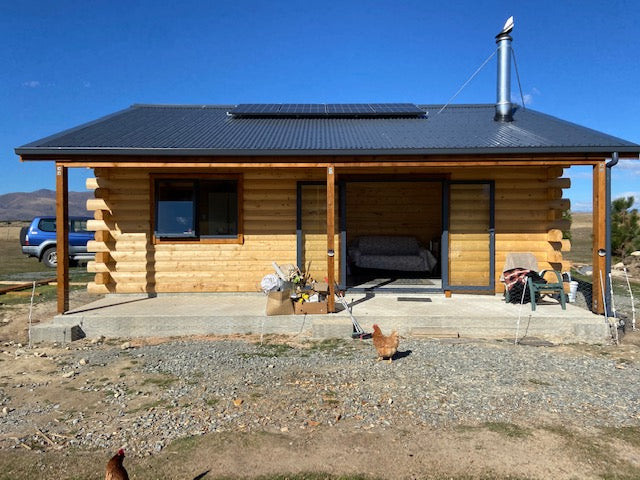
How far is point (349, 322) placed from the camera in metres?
6.08

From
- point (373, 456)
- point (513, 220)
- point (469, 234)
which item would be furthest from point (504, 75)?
point (373, 456)

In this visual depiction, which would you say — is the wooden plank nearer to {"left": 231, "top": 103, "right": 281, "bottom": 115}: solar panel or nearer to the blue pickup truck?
{"left": 231, "top": 103, "right": 281, "bottom": 115}: solar panel

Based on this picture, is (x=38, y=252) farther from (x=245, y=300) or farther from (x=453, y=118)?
(x=453, y=118)

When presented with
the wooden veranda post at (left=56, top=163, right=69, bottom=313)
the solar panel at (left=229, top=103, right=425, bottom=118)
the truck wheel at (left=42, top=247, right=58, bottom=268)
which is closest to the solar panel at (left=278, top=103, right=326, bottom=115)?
the solar panel at (left=229, top=103, right=425, bottom=118)

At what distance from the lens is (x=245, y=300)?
24.6 ft

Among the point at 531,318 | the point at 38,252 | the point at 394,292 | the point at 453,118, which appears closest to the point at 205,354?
the point at 394,292

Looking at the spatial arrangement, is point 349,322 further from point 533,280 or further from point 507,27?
point 507,27

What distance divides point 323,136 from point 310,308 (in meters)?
3.02

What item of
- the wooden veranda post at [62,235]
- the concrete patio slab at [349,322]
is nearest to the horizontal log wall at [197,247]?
the concrete patio slab at [349,322]

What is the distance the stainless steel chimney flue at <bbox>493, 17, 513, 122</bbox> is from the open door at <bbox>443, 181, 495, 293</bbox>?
1832mm

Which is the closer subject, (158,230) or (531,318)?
(531,318)

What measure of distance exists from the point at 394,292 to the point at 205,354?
3823 mm

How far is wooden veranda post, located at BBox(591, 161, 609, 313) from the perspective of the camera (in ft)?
20.8

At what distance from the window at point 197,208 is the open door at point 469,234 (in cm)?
383
